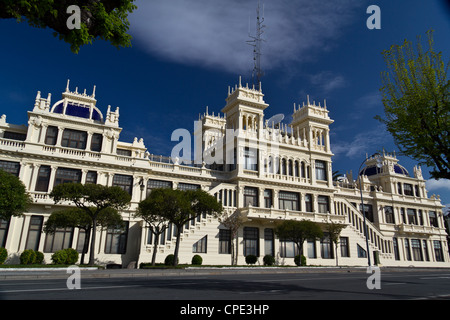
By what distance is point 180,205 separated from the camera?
27.2 meters

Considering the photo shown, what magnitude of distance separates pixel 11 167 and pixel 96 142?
8296 mm

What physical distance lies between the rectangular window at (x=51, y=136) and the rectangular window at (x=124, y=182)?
7.17 meters

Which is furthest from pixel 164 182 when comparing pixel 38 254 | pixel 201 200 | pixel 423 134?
pixel 423 134

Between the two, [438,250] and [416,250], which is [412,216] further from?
[438,250]

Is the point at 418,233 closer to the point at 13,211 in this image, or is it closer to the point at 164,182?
the point at 164,182

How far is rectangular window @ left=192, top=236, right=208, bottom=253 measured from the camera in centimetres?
3478

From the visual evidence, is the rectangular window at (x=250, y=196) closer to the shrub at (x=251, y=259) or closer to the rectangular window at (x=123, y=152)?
the shrub at (x=251, y=259)

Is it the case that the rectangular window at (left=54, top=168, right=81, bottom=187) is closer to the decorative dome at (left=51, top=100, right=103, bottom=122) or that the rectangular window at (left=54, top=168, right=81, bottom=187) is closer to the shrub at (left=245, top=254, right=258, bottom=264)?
the decorative dome at (left=51, top=100, right=103, bottom=122)

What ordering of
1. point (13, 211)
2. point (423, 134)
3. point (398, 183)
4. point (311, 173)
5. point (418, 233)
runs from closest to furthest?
point (423, 134)
point (13, 211)
point (311, 173)
point (418, 233)
point (398, 183)

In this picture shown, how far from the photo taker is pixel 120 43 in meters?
9.56

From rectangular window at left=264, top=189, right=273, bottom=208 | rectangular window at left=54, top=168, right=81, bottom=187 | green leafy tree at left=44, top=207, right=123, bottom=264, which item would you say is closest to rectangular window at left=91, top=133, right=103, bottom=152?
rectangular window at left=54, top=168, right=81, bottom=187

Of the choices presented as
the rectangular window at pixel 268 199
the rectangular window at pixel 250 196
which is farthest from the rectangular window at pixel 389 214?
the rectangular window at pixel 250 196

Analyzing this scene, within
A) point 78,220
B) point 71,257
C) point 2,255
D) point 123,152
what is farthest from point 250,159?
point 2,255
